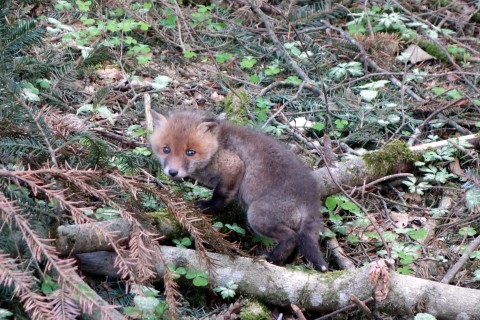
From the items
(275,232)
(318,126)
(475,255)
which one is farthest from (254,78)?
(475,255)

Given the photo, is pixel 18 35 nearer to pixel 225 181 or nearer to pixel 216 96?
pixel 225 181

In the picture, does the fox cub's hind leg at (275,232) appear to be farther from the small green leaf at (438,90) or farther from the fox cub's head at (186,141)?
the small green leaf at (438,90)

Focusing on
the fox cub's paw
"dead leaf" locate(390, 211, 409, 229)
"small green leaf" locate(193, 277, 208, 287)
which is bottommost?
"dead leaf" locate(390, 211, 409, 229)

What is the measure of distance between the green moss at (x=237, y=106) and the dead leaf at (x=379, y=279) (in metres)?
2.64

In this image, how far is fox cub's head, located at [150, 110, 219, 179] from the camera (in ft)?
18.2

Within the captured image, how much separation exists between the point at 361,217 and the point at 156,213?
1.83 metres

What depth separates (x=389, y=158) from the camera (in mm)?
6105

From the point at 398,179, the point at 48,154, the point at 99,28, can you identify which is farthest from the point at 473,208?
the point at 99,28

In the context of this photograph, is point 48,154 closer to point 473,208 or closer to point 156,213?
point 156,213

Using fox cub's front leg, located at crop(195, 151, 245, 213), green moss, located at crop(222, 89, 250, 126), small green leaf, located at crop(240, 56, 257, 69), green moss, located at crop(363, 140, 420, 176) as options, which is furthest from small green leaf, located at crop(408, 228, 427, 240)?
small green leaf, located at crop(240, 56, 257, 69)

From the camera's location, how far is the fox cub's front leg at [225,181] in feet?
17.5

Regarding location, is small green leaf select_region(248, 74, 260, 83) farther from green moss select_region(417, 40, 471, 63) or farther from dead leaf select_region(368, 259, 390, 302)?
dead leaf select_region(368, 259, 390, 302)

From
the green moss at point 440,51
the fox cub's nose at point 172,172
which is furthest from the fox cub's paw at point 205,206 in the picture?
the green moss at point 440,51

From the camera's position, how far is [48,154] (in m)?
4.23
